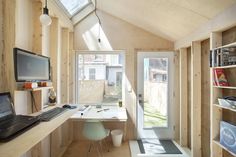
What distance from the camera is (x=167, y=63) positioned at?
3926 mm

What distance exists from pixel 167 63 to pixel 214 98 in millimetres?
1812

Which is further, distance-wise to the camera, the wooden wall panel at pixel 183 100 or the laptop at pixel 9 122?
the wooden wall panel at pixel 183 100

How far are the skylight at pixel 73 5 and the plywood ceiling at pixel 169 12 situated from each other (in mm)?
334

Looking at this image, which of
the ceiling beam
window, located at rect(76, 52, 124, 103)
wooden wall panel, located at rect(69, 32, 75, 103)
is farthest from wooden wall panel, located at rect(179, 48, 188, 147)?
wooden wall panel, located at rect(69, 32, 75, 103)

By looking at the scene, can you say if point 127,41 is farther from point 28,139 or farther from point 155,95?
point 28,139

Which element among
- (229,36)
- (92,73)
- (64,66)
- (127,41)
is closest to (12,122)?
(64,66)

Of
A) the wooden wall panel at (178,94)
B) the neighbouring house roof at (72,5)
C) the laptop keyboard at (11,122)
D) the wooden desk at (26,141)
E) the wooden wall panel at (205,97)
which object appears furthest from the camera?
the wooden wall panel at (178,94)

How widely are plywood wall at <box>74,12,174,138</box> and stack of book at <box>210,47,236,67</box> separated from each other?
1.79 m

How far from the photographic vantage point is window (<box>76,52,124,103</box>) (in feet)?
13.2

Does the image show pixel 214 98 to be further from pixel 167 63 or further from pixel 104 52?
pixel 104 52

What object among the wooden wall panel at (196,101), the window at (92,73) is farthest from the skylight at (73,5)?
the wooden wall panel at (196,101)

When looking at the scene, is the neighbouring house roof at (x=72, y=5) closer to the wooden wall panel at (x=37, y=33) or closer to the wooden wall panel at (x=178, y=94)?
the wooden wall panel at (x=37, y=33)

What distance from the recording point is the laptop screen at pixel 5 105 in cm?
155

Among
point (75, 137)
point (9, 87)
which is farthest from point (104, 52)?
point (9, 87)
